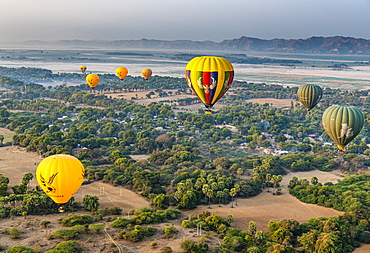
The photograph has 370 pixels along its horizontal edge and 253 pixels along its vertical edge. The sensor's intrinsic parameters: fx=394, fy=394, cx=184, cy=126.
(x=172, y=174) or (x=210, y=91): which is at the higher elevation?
(x=210, y=91)

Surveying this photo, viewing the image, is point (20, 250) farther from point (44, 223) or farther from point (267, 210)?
point (267, 210)

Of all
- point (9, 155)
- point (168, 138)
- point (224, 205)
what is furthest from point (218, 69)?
point (9, 155)

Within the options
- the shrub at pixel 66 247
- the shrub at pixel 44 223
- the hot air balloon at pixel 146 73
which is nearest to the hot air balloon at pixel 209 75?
the shrub at pixel 66 247

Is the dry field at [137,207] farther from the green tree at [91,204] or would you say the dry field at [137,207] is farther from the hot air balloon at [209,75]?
the hot air balloon at [209,75]

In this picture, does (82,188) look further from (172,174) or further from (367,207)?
(367,207)

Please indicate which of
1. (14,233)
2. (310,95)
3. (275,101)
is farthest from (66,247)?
(275,101)

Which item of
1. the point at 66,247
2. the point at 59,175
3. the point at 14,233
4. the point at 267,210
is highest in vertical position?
the point at 59,175

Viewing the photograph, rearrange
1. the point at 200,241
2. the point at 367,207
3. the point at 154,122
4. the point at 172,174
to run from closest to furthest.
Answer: the point at 200,241, the point at 367,207, the point at 172,174, the point at 154,122
